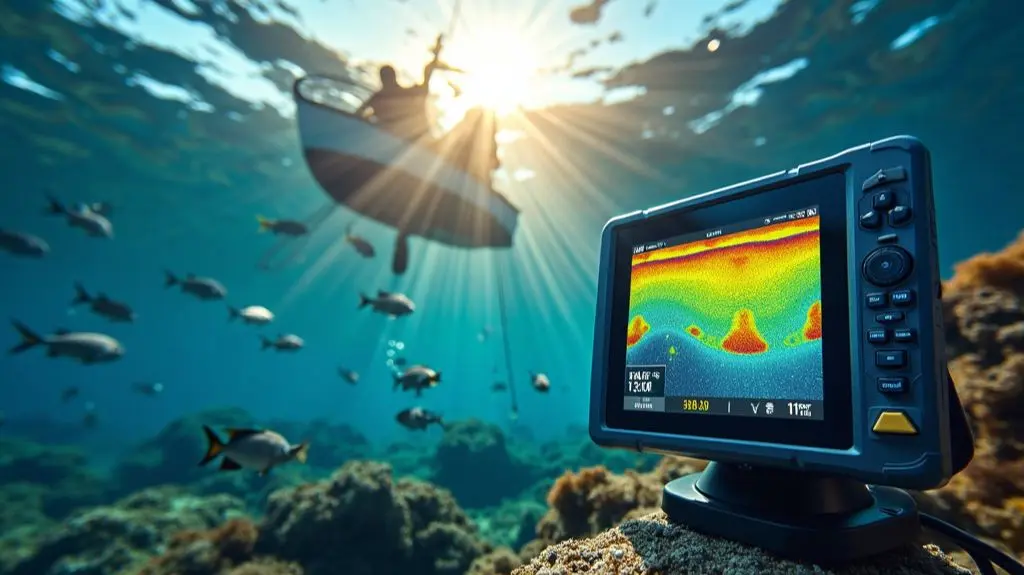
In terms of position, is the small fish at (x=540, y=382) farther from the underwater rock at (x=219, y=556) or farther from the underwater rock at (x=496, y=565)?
the underwater rock at (x=219, y=556)

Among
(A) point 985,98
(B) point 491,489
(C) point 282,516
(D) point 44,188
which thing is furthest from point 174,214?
(A) point 985,98

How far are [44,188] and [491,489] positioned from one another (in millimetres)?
31318

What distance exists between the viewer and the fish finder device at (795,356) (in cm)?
88

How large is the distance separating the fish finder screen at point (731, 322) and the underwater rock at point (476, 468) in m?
15.5

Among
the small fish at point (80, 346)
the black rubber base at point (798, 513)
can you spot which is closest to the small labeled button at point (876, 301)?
the black rubber base at point (798, 513)

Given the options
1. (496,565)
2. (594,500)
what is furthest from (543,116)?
(594,500)

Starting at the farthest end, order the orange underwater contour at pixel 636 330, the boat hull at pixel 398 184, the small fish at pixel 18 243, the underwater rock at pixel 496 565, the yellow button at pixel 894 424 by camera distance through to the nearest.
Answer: the small fish at pixel 18 243 < the boat hull at pixel 398 184 < the underwater rock at pixel 496 565 < the orange underwater contour at pixel 636 330 < the yellow button at pixel 894 424

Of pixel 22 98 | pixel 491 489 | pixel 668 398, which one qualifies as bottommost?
pixel 491 489

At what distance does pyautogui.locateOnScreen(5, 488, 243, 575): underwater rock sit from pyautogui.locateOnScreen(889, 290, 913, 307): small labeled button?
10.5 m

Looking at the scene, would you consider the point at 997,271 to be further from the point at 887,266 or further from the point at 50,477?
the point at 50,477

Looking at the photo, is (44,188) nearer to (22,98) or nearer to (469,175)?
(22,98)

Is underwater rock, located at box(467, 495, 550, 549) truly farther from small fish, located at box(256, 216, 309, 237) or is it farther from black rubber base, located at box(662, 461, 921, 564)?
black rubber base, located at box(662, 461, 921, 564)

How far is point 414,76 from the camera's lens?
15406 millimetres

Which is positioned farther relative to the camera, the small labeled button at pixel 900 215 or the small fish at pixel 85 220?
the small fish at pixel 85 220
